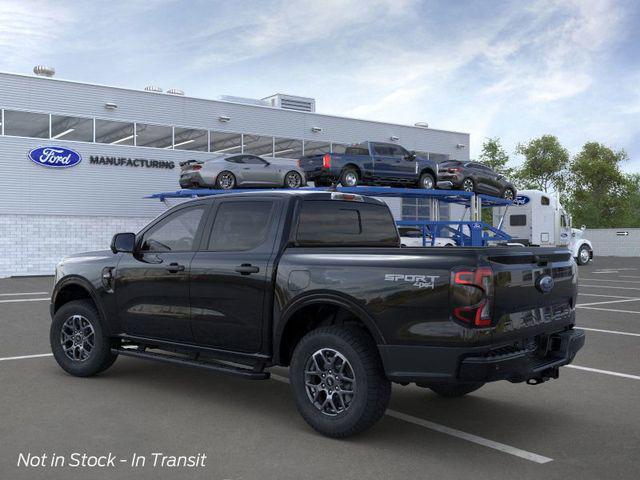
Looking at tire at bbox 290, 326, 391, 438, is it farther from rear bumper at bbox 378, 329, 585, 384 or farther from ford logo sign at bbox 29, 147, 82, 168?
ford logo sign at bbox 29, 147, 82, 168

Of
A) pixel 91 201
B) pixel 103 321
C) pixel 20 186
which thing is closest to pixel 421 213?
pixel 91 201

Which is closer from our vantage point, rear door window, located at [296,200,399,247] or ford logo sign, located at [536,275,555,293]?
ford logo sign, located at [536,275,555,293]

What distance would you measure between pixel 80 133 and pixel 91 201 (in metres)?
2.77

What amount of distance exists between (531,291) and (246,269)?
2.23 metres

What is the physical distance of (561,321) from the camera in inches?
212

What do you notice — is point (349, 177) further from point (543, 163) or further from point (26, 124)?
point (543, 163)

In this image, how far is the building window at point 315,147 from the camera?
112 ft

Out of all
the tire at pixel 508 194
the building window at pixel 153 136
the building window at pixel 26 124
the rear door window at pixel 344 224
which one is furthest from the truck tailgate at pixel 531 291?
the building window at pixel 153 136

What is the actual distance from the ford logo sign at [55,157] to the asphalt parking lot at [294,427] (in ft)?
69.0

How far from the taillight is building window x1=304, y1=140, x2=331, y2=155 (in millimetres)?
29983

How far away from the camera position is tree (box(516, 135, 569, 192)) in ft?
226

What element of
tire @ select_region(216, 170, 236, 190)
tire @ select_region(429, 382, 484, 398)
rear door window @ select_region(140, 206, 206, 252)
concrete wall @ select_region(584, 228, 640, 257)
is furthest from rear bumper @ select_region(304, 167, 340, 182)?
concrete wall @ select_region(584, 228, 640, 257)

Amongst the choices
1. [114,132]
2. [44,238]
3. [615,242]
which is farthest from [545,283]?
[615,242]

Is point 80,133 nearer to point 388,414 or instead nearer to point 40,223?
point 40,223
